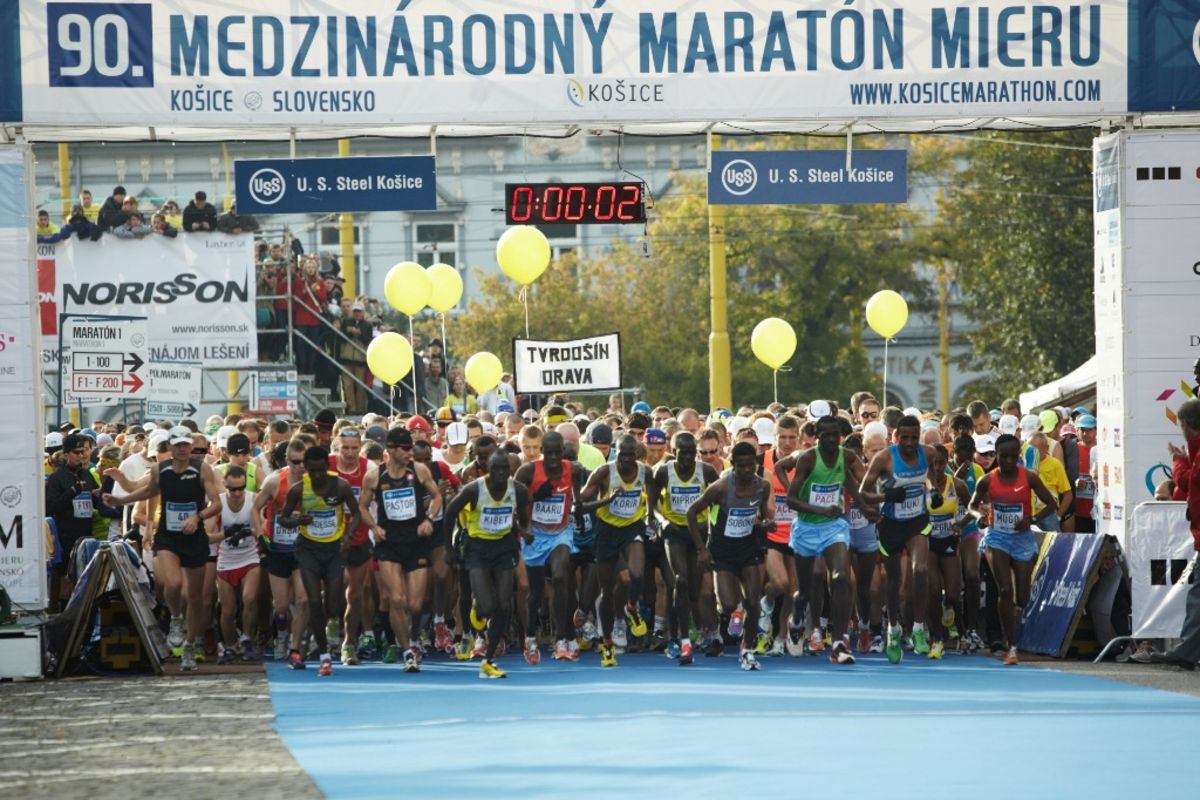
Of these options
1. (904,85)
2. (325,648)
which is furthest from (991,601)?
(325,648)

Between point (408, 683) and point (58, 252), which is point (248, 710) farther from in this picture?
point (58, 252)

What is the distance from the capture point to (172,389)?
25.7m

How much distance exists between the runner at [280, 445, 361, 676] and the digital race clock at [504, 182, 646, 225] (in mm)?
3585

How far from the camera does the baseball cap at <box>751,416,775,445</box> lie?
62.0 ft

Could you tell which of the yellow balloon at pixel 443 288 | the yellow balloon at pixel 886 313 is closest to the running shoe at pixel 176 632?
the yellow balloon at pixel 443 288

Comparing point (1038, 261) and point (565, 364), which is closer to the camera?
point (565, 364)

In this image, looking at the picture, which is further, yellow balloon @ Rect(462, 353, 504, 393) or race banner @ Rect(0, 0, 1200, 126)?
yellow balloon @ Rect(462, 353, 504, 393)

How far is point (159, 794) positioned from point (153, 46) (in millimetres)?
7431

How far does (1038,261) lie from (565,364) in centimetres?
2328

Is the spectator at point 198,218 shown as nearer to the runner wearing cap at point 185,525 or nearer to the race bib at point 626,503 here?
the runner wearing cap at point 185,525

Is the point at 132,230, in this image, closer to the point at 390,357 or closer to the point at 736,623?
the point at 390,357

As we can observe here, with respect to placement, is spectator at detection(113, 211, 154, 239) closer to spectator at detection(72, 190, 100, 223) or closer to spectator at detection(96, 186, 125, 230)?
spectator at detection(96, 186, 125, 230)

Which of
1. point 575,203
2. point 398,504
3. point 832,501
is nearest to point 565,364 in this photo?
point 575,203

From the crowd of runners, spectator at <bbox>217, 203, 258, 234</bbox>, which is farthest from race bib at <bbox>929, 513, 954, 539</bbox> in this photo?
spectator at <bbox>217, 203, 258, 234</bbox>
